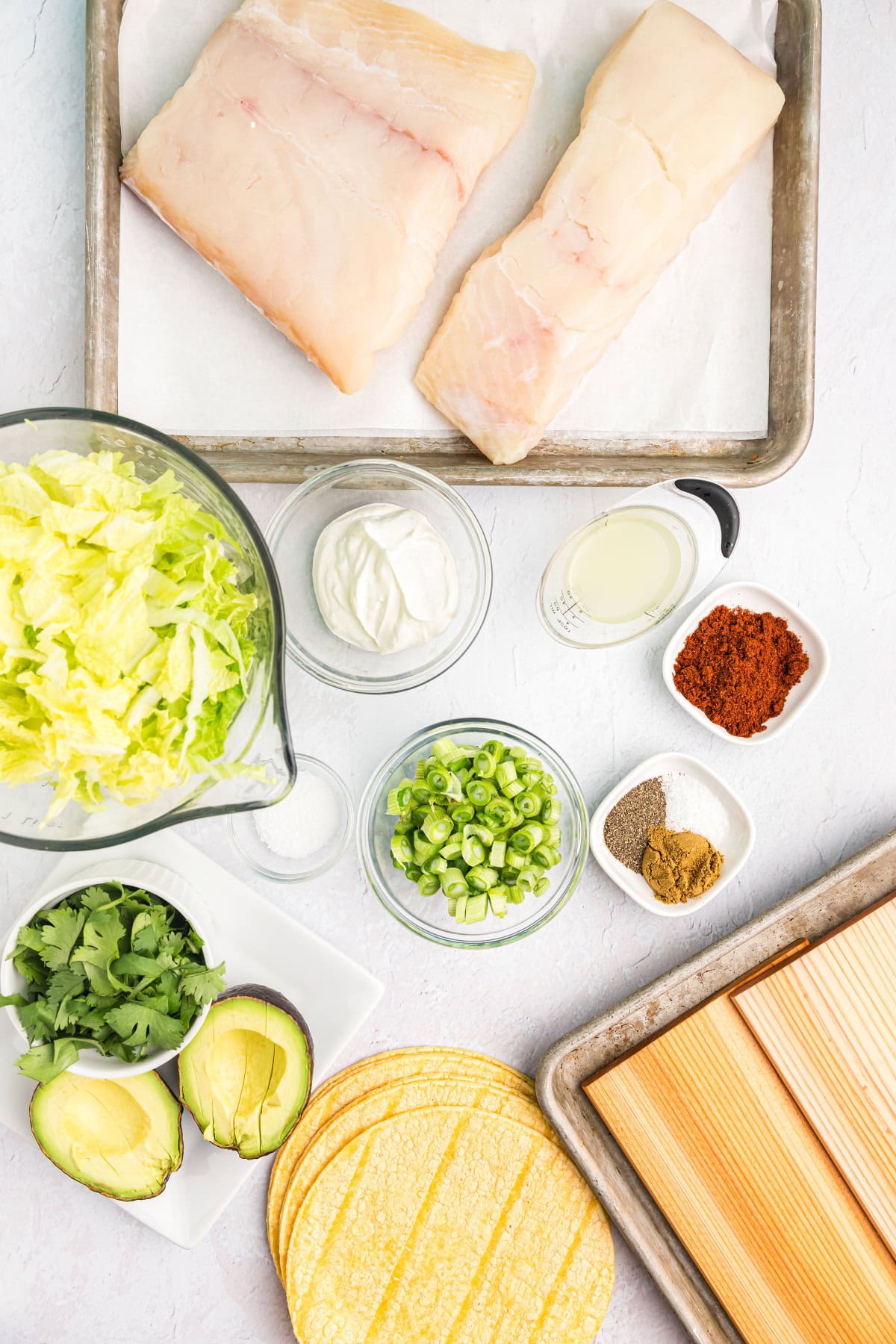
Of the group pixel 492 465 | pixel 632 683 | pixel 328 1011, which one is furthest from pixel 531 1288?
pixel 492 465

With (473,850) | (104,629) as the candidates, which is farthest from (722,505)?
(104,629)

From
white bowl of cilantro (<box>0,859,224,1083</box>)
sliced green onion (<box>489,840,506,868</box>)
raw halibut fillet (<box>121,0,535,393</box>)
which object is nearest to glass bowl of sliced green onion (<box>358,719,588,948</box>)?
sliced green onion (<box>489,840,506,868</box>)

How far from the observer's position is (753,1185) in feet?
4.65

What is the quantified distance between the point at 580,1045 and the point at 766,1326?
0.52m

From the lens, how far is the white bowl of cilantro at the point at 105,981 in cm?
129

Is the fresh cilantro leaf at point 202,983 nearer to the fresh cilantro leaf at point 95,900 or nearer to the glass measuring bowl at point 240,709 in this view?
the fresh cilantro leaf at point 95,900

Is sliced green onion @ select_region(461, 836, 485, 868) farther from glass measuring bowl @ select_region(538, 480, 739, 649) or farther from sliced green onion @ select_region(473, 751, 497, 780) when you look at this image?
glass measuring bowl @ select_region(538, 480, 739, 649)

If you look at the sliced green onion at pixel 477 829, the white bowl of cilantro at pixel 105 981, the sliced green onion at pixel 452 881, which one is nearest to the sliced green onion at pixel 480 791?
the sliced green onion at pixel 477 829

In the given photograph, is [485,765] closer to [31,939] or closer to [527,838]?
[527,838]

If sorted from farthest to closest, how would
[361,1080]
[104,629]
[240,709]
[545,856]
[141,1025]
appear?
[361,1080] → [545,856] → [141,1025] → [240,709] → [104,629]

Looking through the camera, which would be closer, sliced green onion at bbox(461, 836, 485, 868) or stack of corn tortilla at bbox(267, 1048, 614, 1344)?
sliced green onion at bbox(461, 836, 485, 868)

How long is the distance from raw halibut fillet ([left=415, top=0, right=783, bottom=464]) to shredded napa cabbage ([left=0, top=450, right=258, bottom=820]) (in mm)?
567

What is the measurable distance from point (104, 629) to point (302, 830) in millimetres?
646

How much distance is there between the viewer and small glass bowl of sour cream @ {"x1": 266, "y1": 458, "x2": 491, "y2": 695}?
1393 mm
